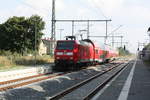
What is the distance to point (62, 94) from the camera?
14469 millimetres

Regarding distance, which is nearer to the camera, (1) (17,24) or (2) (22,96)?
(2) (22,96)

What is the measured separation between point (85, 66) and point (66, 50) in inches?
349

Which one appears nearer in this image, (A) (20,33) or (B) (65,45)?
(B) (65,45)

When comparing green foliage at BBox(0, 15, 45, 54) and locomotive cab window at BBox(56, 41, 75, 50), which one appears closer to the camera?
locomotive cab window at BBox(56, 41, 75, 50)

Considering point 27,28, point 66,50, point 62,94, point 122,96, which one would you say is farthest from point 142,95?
point 27,28

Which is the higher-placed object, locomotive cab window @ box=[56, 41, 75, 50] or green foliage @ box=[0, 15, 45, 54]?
green foliage @ box=[0, 15, 45, 54]

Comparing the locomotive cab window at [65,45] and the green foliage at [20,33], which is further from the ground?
the green foliage at [20,33]

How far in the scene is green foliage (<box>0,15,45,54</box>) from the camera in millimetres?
72125

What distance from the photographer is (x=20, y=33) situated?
246 ft

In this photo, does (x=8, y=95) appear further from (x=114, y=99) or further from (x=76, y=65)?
(x=76, y=65)

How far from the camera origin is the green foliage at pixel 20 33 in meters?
72.1

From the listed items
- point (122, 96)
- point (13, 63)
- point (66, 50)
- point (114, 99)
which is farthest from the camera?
point (13, 63)

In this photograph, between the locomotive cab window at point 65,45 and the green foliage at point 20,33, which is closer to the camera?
the locomotive cab window at point 65,45

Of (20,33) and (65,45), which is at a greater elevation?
(20,33)
